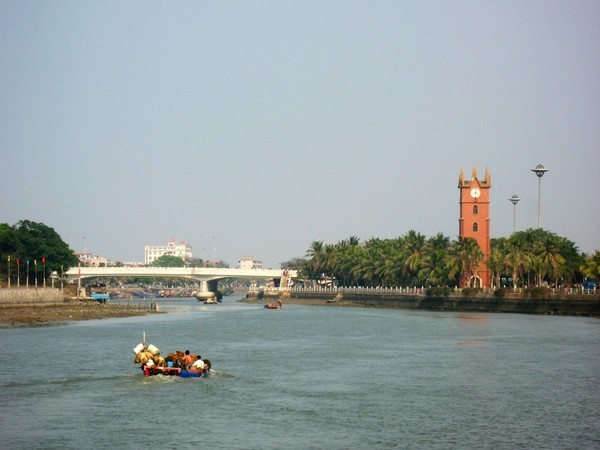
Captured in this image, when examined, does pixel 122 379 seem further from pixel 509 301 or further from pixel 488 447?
pixel 509 301

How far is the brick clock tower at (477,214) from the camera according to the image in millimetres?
182750

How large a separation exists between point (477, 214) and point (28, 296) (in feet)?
285

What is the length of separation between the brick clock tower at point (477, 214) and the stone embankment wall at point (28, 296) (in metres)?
79.4

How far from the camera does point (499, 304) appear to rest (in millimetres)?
156750

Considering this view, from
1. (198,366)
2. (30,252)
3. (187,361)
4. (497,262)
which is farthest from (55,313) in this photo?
(198,366)

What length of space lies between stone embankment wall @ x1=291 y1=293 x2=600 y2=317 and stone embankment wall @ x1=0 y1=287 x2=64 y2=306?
220 feet

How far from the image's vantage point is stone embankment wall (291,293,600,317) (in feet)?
454

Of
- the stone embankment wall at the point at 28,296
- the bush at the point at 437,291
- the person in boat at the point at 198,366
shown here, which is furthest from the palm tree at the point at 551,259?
the person in boat at the point at 198,366

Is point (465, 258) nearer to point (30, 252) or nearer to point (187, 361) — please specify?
point (30, 252)

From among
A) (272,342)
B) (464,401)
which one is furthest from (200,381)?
(272,342)

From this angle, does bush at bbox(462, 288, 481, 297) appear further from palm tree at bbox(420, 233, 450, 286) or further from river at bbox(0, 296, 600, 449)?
river at bbox(0, 296, 600, 449)

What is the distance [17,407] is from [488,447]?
2602 cm

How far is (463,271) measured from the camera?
174750 mm

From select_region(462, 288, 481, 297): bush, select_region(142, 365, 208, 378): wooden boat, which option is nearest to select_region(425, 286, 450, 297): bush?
select_region(462, 288, 481, 297): bush
